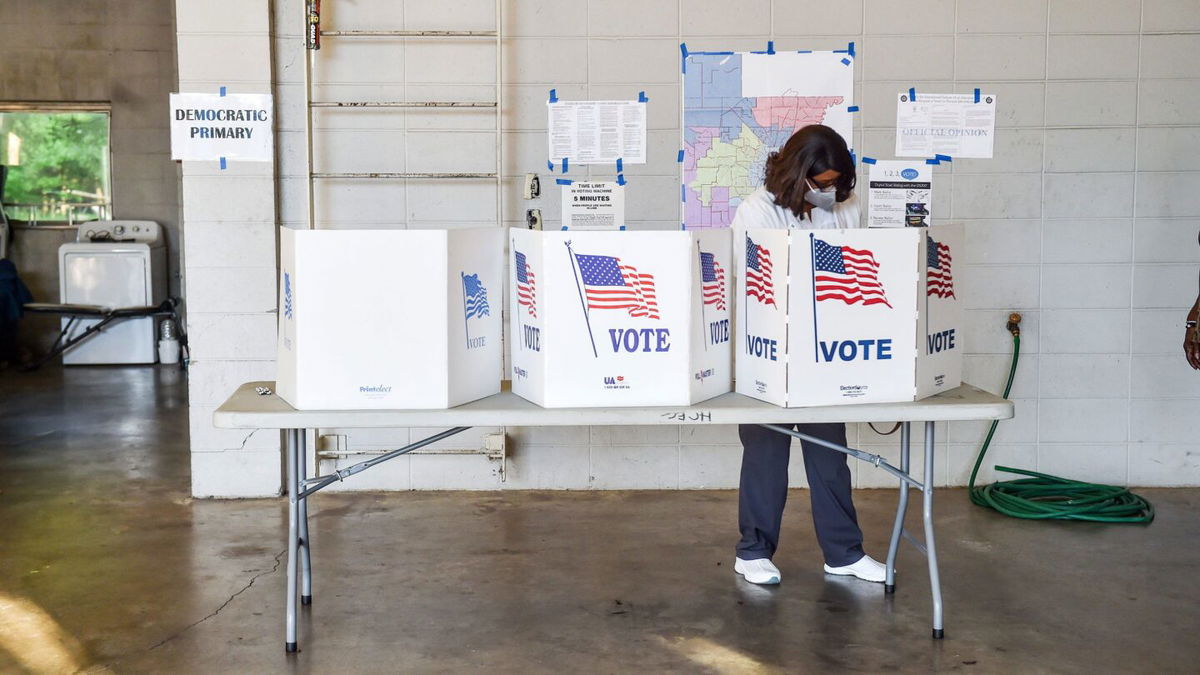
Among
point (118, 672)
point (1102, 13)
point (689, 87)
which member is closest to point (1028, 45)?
point (1102, 13)

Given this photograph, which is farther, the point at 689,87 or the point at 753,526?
the point at 689,87

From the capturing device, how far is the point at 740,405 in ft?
9.69

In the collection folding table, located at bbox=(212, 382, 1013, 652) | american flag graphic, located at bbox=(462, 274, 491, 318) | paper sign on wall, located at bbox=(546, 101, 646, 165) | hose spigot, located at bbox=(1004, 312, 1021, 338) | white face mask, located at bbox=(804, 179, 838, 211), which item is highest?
paper sign on wall, located at bbox=(546, 101, 646, 165)

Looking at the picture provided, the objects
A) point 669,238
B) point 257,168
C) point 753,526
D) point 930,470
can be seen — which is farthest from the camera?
point 257,168

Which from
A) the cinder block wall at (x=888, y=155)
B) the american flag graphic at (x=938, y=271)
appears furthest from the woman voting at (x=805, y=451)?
→ the cinder block wall at (x=888, y=155)

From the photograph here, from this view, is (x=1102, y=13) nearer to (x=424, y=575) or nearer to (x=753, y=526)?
(x=753, y=526)

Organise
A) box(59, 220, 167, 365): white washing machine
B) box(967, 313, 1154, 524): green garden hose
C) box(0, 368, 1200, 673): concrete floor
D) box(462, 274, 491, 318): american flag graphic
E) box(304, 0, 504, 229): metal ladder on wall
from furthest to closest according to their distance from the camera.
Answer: box(59, 220, 167, 365): white washing machine
box(304, 0, 504, 229): metal ladder on wall
box(967, 313, 1154, 524): green garden hose
box(0, 368, 1200, 673): concrete floor
box(462, 274, 491, 318): american flag graphic

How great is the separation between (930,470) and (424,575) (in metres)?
1.64

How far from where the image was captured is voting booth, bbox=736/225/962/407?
2900 mm

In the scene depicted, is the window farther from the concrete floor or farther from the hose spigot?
the hose spigot

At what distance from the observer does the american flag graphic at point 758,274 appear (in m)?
2.99

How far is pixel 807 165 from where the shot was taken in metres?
3.35

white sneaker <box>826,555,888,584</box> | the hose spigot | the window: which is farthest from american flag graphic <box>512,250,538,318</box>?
the window

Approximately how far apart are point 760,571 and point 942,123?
215cm
